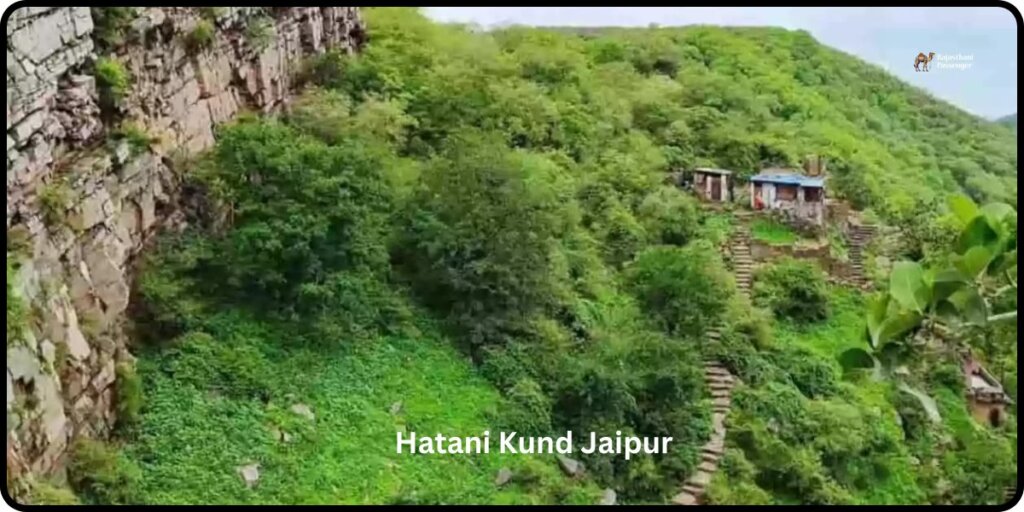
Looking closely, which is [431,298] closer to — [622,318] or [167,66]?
[622,318]

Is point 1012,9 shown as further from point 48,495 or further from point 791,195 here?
point 791,195

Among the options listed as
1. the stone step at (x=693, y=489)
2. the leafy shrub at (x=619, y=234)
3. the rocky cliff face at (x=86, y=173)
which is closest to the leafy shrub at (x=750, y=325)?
the leafy shrub at (x=619, y=234)

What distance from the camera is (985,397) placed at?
5.73m

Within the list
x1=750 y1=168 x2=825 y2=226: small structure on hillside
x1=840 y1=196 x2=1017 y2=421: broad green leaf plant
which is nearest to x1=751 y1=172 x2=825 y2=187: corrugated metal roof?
x1=750 y1=168 x2=825 y2=226: small structure on hillside

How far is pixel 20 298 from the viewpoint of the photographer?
360cm

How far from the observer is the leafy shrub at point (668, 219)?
6.68 meters

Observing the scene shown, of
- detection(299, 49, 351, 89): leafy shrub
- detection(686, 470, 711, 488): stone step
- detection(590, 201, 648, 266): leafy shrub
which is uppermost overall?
detection(299, 49, 351, 89): leafy shrub

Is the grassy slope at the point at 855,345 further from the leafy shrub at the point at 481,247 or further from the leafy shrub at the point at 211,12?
the leafy shrub at the point at 211,12

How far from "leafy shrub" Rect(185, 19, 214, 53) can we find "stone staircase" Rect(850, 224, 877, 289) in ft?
12.5

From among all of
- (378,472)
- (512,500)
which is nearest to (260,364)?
(378,472)

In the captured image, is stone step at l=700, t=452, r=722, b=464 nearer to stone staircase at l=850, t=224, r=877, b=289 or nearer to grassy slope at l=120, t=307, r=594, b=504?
grassy slope at l=120, t=307, r=594, b=504

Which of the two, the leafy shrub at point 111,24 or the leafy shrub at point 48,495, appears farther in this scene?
the leafy shrub at point 111,24

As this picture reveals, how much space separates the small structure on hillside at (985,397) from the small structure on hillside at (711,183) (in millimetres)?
2181

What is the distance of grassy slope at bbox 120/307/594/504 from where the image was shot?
163 inches
